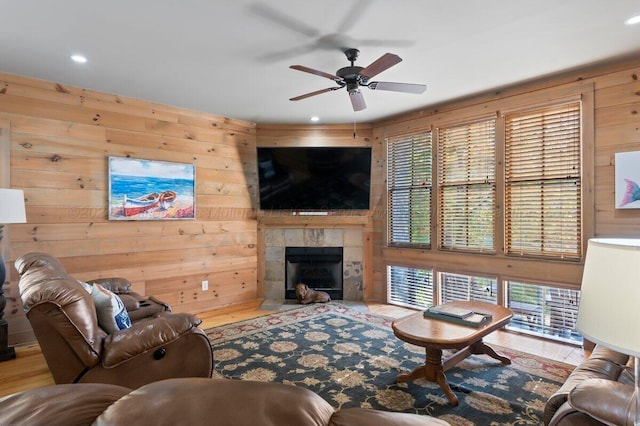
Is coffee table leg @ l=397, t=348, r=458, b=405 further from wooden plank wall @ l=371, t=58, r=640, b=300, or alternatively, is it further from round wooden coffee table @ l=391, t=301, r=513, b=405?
wooden plank wall @ l=371, t=58, r=640, b=300

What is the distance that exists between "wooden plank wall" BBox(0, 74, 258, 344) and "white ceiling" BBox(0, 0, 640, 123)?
335mm

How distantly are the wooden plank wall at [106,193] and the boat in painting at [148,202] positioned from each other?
0.17m

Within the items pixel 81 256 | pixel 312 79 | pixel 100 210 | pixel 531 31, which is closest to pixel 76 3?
pixel 312 79

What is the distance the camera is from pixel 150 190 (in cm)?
431

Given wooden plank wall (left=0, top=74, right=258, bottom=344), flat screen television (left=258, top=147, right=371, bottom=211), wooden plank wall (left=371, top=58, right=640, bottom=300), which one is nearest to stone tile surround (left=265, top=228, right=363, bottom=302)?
wooden plank wall (left=0, top=74, right=258, bottom=344)

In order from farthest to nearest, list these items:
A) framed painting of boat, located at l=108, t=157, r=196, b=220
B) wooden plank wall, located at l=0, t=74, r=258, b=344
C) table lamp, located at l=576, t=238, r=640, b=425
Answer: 1. framed painting of boat, located at l=108, t=157, r=196, b=220
2. wooden plank wall, located at l=0, t=74, r=258, b=344
3. table lamp, located at l=576, t=238, r=640, b=425

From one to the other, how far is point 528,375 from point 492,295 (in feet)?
4.80

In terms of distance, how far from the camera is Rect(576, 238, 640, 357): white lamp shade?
92 centimetres

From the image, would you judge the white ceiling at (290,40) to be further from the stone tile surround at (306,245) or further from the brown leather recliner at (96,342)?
the stone tile surround at (306,245)

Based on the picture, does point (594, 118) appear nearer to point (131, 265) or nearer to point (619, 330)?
point (619, 330)

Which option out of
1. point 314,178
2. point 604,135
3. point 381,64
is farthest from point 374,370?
point 604,135

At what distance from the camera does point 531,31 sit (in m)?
2.68

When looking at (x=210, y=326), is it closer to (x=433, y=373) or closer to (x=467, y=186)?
(x=433, y=373)

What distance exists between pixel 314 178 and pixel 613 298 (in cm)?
434
